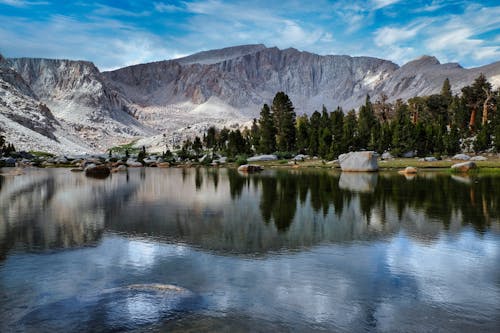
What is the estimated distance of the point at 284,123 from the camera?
101 meters

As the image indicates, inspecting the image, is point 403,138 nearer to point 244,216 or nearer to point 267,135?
point 267,135

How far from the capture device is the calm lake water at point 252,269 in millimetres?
9578

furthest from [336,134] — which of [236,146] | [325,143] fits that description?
[236,146]

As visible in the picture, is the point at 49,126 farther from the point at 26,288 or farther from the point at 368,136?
the point at 26,288

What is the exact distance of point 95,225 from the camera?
2055 centimetres

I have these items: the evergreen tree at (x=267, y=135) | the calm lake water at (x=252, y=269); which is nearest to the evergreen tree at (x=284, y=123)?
the evergreen tree at (x=267, y=135)

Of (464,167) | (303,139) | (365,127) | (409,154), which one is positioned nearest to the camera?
(464,167)

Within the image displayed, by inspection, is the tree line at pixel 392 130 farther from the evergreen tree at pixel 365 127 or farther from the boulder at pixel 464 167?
the boulder at pixel 464 167

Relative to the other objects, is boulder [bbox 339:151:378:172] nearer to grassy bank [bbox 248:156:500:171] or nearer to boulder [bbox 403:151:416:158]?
grassy bank [bbox 248:156:500:171]

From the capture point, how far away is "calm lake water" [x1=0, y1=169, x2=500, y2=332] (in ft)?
31.4

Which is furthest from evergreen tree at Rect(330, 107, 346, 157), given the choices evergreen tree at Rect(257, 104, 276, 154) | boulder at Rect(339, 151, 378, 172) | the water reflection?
the water reflection

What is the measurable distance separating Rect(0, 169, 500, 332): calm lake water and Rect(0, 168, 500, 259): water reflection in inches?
4.7

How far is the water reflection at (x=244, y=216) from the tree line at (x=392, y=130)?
4995 cm

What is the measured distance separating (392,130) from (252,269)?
269 ft
